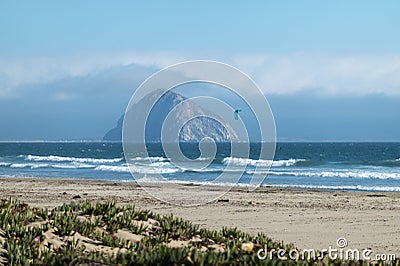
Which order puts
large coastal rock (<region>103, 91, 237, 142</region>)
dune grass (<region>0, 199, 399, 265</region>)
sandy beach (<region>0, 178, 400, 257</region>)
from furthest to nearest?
1. sandy beach (<region>0, 178, 400, 257</region>)
2. large coastal rock (<region>103, 91, 237, 142</region>)
3. dune grass (<region>0, 199, 399, 265</region>)

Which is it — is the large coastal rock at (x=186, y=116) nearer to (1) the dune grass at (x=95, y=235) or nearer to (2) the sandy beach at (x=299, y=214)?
(1) the dune grass at (x=95, y=235)

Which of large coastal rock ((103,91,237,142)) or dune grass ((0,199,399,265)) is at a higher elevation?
large coastal rock ((103,91,237,142))

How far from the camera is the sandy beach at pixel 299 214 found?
13311mm

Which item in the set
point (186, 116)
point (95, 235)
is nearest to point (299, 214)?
point (186, 116)

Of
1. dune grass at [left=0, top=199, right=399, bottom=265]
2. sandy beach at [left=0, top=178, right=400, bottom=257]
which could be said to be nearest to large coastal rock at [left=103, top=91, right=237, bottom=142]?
dune grass at [left=0, top=199, right=399, bottom=265]

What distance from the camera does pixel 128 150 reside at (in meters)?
9.45

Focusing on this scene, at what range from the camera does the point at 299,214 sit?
57.5 ft

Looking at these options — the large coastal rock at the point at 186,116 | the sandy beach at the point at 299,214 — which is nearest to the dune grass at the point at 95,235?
the large coastal rock at the point at 186,116

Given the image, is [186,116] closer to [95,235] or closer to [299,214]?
[95,235]

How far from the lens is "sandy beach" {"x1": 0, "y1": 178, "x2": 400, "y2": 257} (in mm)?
13311

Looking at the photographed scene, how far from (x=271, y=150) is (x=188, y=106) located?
162cm

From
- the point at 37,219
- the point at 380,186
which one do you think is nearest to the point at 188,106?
the point at 37,219

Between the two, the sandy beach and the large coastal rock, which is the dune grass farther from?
the sandy beach

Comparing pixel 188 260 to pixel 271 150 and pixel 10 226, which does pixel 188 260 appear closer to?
pixel 271 150
